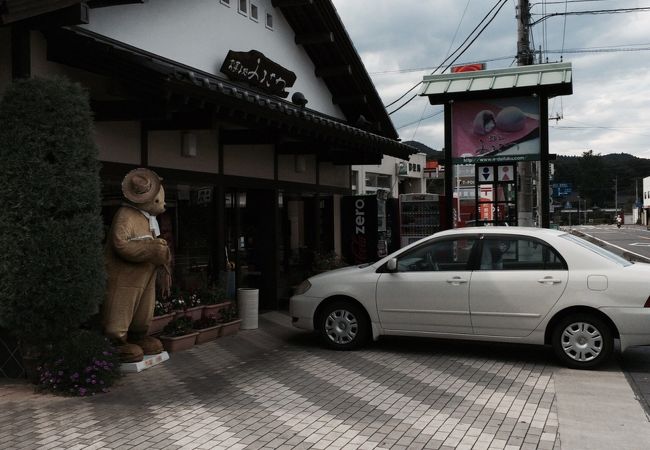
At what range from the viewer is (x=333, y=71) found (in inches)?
498

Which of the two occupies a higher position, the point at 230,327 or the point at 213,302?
the point at 213,302

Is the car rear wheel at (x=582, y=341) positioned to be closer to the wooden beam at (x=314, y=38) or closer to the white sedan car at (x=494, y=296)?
the white sedan car at (x=494, y=296)

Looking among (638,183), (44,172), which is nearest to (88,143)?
(44,172)

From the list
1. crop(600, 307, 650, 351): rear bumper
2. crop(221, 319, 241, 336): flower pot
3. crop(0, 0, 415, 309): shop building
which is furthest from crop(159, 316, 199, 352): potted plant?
crop(600, 307, 650, 351): rear bumper

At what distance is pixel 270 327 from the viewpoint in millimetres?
9484

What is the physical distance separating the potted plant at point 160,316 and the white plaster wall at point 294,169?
14.7 feet

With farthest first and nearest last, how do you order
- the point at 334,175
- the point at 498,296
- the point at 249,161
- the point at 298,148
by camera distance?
the point at 334,175 < the point at 298,148 < the point at 249,161 < the point at 498,296

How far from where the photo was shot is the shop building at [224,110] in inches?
245

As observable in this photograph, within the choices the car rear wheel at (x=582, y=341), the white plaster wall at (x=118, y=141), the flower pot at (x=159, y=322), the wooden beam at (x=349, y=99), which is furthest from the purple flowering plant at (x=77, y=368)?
the wooden beam at (x=349, y=99)

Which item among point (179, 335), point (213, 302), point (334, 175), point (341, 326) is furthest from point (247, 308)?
point (334, 175)

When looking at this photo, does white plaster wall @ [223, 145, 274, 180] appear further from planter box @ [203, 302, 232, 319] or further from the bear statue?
the bear statue

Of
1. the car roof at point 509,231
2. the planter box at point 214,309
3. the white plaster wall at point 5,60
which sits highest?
the white plaster wall at point 5,60

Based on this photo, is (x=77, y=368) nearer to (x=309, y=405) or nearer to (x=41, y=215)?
(x=41, y=215)

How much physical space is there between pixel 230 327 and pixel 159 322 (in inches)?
51.9
